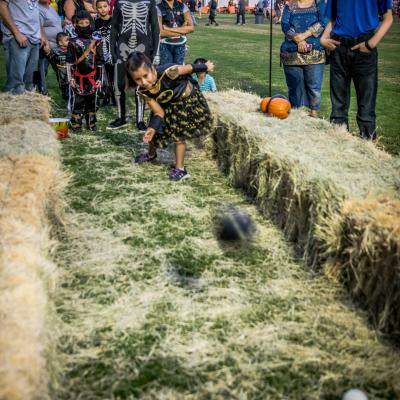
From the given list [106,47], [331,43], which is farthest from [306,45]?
[106,47]

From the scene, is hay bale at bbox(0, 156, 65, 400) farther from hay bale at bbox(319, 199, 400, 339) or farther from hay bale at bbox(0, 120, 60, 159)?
hay bale at bbox(319, 199, 400, 339)

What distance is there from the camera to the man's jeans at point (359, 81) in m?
5.72

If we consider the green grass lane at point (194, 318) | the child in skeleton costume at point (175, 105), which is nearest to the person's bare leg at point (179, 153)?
the child in skeleton costume at point (175, 105)

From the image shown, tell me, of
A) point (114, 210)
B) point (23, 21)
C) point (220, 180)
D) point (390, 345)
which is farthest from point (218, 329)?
point (23, 21)

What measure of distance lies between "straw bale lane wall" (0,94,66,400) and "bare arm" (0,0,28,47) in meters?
2.80

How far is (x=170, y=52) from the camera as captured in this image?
27.6 ft

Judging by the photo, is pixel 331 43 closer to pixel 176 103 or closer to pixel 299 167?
pixel 176 103

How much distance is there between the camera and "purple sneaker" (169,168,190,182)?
572 centimetres

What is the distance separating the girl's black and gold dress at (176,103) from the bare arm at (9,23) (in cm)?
282

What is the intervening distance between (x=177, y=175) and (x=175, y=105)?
2.98 ft

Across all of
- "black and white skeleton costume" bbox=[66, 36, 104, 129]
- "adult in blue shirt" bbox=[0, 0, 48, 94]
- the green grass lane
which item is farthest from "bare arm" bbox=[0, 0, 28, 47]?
the green grass lane

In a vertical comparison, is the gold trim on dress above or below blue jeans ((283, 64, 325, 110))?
above

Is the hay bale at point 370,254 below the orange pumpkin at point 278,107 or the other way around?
below

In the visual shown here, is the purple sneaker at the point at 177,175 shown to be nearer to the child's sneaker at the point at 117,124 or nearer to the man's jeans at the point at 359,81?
the man's jeans at the point at 359,81
